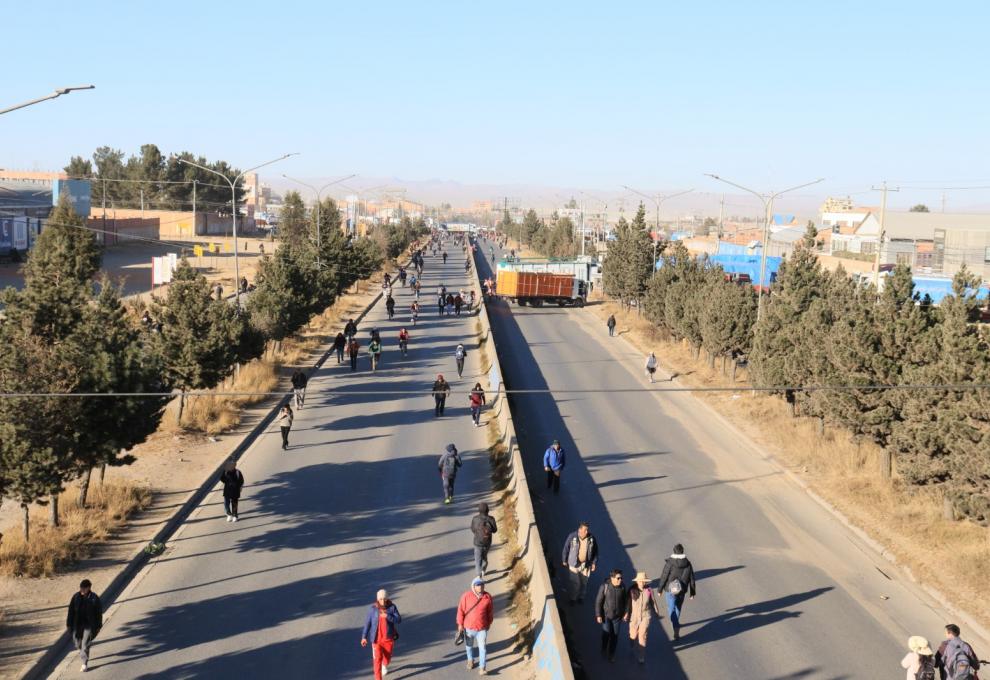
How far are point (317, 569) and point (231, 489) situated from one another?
2698 millimetres

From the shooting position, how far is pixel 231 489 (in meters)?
16.1

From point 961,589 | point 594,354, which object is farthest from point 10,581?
point 594,354

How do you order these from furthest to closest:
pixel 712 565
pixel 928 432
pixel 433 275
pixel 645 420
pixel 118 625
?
1. pixel 433 275
2. pixel 645 420
3. pixel 928 432
4. pixel 712 565
5. pixel 118 625

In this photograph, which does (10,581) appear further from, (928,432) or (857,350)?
(857,350)

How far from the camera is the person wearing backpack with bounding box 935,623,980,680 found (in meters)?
10.5

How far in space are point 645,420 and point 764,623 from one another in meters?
14.1

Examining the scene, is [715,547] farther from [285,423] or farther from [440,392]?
[440,392]

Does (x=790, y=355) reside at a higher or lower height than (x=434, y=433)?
higher

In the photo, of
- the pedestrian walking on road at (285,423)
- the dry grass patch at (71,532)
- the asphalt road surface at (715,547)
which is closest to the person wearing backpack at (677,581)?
the asphalt road surface at (715,547)

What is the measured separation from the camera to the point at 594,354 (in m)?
39.8

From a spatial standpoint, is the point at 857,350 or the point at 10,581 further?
the point at 857,350

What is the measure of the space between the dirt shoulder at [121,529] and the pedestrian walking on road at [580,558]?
21.3 feet

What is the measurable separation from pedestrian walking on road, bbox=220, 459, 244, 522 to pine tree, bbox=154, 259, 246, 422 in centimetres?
694

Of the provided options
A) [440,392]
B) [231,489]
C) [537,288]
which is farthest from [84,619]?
[537,288]
